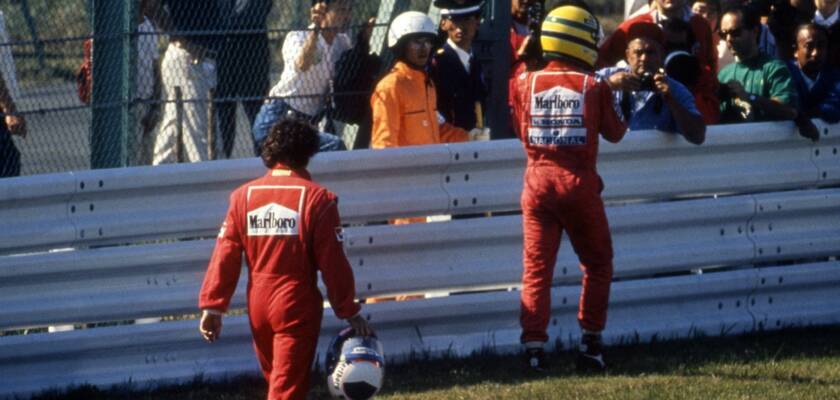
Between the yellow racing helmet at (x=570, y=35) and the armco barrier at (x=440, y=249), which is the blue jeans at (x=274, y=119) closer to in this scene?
the armco barrier at (x=440, y=249)

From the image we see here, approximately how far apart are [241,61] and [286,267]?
183 cm

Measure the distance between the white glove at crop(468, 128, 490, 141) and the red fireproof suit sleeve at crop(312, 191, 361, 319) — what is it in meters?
2.35

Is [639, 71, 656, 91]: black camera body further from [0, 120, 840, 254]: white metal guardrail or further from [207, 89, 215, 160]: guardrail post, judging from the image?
[207, 89, 215, 160]: guardrail post

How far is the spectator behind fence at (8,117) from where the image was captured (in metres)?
7.18

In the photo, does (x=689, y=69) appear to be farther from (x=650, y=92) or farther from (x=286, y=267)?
(x=286, y=267)

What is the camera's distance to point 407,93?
8.16 metres

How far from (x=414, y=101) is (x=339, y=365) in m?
2.40

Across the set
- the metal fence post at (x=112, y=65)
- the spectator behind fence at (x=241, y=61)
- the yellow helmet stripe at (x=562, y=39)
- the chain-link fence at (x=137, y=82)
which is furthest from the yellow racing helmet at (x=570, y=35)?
the metal fence post at (x=112, y=65)

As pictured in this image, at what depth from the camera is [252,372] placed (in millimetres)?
7469

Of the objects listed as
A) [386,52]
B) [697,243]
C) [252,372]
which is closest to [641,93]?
[697,243]

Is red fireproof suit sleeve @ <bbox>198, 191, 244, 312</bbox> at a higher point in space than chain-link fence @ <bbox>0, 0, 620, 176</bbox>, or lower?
lower

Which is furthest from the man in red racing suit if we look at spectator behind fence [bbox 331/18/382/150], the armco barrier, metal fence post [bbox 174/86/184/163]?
spectator behind fence [bbox 331/18/382/150]

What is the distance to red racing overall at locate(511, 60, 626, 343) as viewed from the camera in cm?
734

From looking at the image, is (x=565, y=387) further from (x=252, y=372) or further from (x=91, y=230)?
(x=91, y=230)
